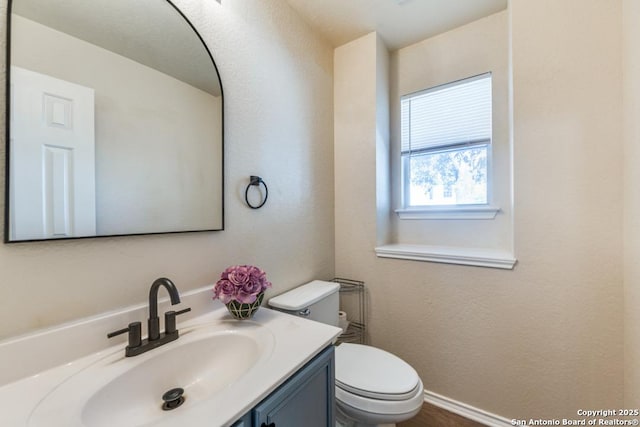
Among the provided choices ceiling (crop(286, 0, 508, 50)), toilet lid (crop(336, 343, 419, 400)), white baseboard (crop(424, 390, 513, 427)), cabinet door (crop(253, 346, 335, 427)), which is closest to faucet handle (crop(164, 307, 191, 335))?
cabinet door (crop(253, 346, 335, 427))

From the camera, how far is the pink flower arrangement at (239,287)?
98 cm

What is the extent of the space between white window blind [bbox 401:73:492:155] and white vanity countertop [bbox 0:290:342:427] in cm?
157

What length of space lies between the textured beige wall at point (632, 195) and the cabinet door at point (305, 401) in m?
1.23

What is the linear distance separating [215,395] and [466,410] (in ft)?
5.26

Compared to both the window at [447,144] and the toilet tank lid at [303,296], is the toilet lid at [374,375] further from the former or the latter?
the window at [447,144]

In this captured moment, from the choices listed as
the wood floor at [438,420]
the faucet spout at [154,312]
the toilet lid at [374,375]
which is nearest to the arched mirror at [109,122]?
the faucet spout at [154,312]

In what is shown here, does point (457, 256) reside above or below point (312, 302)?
above

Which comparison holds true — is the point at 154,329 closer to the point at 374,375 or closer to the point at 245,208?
the point at 245,208

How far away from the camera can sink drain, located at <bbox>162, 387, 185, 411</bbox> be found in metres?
0.75

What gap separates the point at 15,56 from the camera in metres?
0.67

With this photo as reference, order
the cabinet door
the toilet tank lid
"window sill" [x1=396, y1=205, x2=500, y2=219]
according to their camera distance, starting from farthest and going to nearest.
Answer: "window sill" [x1=396, y1=205, x2=500, y2=219] < the toilet tank lid < the cabinet door

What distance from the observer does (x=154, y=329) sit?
83 cm

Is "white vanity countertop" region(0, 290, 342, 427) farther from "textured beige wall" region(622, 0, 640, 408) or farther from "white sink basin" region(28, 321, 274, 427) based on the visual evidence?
"textured beige wall" region(622, 0, 640, 408)

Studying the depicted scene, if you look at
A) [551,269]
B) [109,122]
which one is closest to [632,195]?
[551,269]
